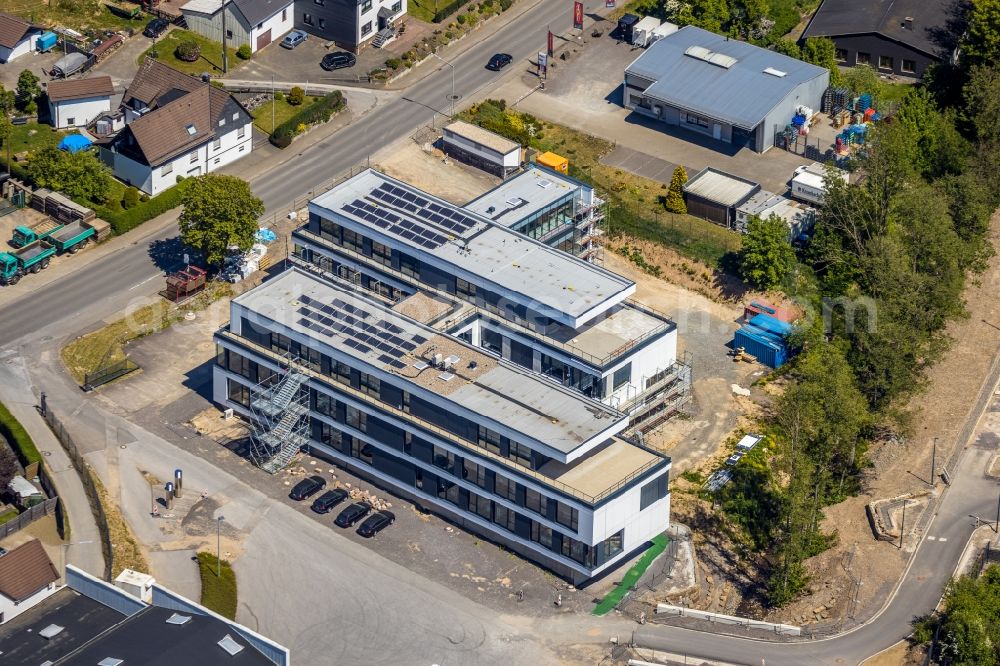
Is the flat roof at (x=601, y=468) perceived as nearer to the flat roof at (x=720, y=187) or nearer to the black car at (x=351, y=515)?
the black car at (x=351, y=515)

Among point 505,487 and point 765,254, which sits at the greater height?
point 765,254

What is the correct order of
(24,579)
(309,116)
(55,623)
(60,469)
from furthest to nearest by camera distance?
(309,116)
(60,469)
(24,579)
(55,623)

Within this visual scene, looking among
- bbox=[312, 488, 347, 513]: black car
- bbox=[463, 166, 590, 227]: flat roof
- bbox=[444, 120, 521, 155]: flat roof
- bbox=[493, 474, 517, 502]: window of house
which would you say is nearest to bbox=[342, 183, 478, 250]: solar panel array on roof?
bbox=[463, 166, 590, 227]: flat roof

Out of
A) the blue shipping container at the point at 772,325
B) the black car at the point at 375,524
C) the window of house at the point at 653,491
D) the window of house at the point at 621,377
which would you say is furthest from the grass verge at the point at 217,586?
the blue shipping container at the point at 772,325

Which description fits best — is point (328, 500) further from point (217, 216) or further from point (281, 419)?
point (217, 216)

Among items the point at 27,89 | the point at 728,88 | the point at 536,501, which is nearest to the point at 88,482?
the point at 536,501

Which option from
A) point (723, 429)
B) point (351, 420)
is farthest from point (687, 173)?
point (351, 420)

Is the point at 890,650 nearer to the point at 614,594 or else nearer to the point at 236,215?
the point at 614,594

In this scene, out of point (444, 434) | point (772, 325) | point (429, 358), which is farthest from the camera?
point (772, 325)
